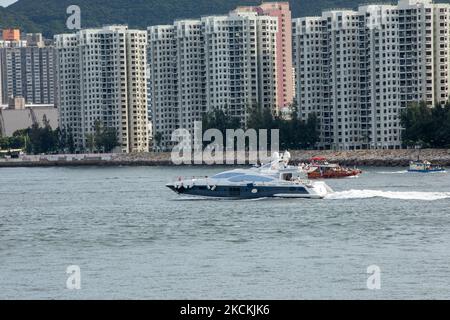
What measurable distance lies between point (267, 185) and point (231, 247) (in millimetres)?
21069

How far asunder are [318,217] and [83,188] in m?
39.2

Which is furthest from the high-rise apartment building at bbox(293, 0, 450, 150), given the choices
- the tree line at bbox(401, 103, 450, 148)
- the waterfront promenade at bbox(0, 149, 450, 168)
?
the tree line at bbox(401, 103, 450, 148)

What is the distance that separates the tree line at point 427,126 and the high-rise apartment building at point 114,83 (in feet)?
175

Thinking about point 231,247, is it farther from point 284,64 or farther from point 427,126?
point 284,64

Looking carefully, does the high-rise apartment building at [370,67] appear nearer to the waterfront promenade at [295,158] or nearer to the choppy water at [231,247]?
the waterfront promenade at [295,158]

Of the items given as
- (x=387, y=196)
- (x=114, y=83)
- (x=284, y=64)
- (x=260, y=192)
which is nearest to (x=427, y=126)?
(x=114, y=83)

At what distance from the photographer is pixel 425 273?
92.6 feet

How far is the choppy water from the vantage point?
86.8 ft

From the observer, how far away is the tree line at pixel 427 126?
124875 mm

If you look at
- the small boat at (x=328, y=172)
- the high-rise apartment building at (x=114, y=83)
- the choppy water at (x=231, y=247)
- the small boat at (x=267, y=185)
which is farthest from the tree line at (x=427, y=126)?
the small boat at (x=267, y=185)

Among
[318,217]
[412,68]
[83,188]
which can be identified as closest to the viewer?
[318,217]

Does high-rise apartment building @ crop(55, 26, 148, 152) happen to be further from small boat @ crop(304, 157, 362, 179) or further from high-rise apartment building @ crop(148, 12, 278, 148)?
small boat @ crop(304, 157, 362, 179)

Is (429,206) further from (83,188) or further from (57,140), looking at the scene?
(57,140)
